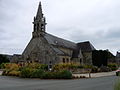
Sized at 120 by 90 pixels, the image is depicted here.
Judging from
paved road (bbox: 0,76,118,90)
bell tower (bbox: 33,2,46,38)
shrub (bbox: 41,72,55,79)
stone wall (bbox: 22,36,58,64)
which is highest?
bell tower (bbox: 33,2,46,38)

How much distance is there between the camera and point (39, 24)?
150ft

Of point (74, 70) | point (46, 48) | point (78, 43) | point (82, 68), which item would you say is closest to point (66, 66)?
point (74, 70)

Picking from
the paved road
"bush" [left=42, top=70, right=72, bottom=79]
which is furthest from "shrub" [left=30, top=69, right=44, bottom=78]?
the paved road

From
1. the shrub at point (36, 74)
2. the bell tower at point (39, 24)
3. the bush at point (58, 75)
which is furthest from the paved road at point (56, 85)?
the bell tower at point (39, 24)

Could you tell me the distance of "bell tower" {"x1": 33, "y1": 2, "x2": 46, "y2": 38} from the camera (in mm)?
45372

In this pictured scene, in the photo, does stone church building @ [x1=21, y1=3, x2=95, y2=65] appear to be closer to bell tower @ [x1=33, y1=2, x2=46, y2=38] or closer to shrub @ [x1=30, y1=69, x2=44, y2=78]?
bell tower @ [x1=33, y1=2, x2=46, y2=38]

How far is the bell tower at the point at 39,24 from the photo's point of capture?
4537 centimetres

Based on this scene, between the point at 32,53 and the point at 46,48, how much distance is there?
18.5 ft

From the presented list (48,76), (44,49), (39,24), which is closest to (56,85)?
(48,76)

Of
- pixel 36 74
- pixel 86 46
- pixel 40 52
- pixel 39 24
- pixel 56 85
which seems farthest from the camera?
pixel 86 46

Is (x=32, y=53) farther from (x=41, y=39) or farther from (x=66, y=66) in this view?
(x=66, y=66)

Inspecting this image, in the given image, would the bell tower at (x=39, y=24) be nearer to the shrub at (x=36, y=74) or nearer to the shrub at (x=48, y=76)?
the shrub at (x=36, y=74)

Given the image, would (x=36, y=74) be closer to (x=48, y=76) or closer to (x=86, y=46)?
(x=48, y=76)

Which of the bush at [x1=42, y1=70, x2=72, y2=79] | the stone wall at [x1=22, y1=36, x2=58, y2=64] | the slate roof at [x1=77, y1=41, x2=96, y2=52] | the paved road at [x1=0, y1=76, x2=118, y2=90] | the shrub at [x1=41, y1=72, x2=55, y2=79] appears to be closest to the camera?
the paved road at [x1=0, y1=76, x2=118, y2=90]
